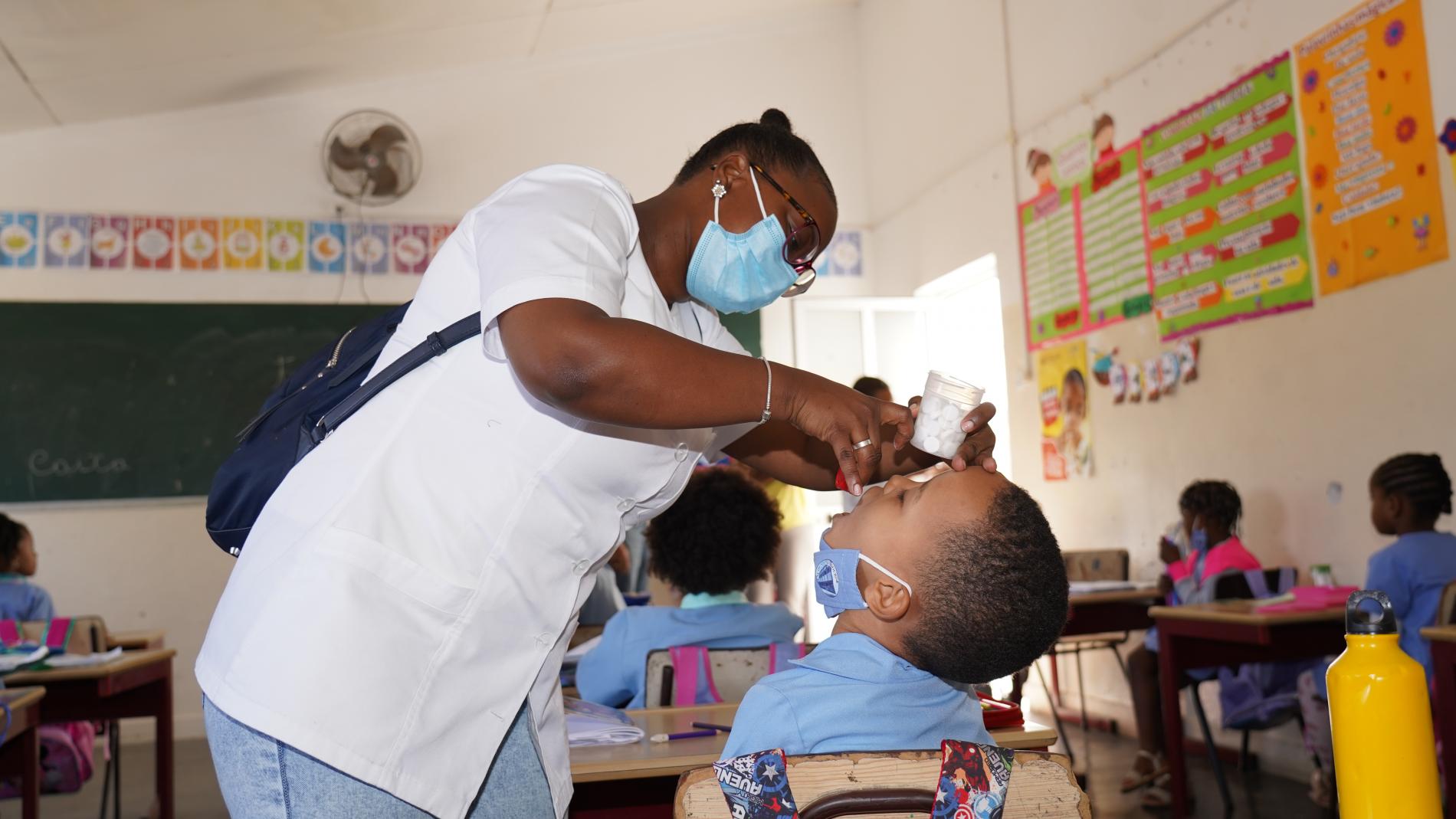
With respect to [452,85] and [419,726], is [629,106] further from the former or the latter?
[419,726]

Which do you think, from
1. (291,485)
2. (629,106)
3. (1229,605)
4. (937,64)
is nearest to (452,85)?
(629,106)

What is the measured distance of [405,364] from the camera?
1.07 m

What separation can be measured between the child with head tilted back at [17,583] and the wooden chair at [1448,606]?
4258 millimetres

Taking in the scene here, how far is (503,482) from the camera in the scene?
41.5 inches

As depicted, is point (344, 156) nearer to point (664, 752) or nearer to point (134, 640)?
point (134, 640)

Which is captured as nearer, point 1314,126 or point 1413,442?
point 1413,442

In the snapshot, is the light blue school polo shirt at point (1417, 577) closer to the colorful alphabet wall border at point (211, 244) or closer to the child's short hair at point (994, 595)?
the child's short hair at point (994, 595)

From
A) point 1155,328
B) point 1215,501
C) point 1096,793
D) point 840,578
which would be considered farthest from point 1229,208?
point 840,578

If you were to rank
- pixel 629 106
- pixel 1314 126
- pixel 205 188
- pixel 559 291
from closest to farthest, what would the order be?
pixel 559 291
pixel 1314 126
pixel 205 188
pixel 629 106

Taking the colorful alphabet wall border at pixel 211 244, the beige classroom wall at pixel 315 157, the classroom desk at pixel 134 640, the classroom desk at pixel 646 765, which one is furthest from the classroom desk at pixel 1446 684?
the colorful alphabet wall border at pixel 211 244

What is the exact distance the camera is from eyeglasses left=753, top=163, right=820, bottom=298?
127 cm

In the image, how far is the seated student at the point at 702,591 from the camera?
8.18ft

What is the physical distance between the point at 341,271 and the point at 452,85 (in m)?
1.31

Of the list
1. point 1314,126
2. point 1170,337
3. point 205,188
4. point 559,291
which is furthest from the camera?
point 205,188
